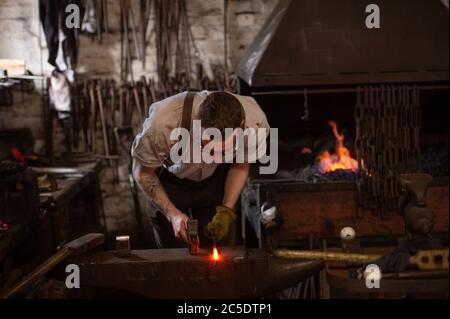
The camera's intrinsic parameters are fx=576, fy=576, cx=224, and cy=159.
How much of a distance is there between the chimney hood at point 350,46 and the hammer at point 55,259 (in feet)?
5.53

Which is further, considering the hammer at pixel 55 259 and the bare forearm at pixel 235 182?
the bare forearm at pixel 235 182

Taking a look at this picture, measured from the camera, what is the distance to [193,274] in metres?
2.21

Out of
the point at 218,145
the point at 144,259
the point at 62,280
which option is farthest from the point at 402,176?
the point at 62,280

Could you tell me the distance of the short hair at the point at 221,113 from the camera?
2.29 meters

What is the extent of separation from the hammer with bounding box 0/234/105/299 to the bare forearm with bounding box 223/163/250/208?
82 centimetres

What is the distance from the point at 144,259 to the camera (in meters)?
2.25

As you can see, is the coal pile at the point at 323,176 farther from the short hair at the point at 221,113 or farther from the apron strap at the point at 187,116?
the short hair at the point at 221,113

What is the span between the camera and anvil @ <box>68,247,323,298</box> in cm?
221

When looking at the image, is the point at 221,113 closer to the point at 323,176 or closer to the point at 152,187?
the point at 152,187

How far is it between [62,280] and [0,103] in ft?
10.2

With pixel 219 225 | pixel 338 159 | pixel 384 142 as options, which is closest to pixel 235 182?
pixel 219 225

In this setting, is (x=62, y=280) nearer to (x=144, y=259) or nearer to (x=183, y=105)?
(x=144, y=259)

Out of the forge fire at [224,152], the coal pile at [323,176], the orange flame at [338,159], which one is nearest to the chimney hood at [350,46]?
the forge fire at [224,152]

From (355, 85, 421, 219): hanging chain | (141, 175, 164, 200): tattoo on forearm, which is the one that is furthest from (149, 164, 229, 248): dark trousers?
(355, 85, 421, 219): hanging chain
